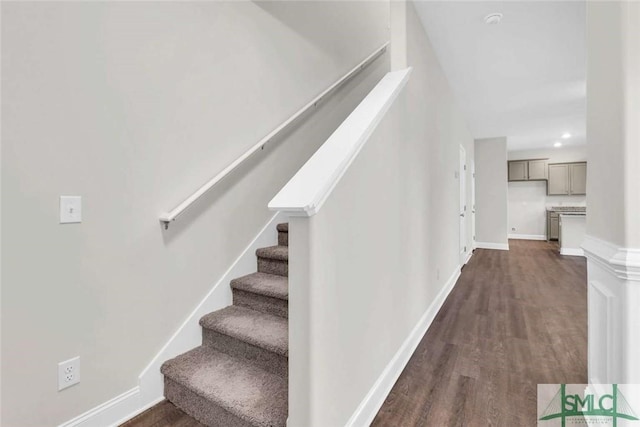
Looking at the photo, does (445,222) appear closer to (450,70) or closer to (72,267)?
(450,70)

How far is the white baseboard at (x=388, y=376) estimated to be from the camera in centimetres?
147

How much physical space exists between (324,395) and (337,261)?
1.67 ft

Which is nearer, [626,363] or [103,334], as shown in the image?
[626,363]

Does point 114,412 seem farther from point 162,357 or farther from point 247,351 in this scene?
point 247,351

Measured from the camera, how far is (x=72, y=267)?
1.36m

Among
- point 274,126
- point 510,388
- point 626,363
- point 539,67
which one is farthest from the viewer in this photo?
point 539,67

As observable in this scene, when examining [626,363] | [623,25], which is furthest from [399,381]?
[623,25]

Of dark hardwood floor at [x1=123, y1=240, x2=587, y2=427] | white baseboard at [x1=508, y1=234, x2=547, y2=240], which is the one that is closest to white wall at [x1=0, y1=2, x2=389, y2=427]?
dark hardwood floor at [x1=123, y1=240, x2=587, y2=427]

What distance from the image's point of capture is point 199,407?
1.52 metres

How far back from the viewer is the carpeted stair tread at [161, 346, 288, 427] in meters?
1.32

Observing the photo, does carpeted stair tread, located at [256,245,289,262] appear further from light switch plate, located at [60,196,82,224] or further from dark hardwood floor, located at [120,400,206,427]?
light switch plate, located at [60,196,82,224]

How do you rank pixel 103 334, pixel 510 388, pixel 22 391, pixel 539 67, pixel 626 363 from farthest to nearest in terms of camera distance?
pixel 539 67, pixel 510 388, pixel 103 334, pixel 22 391, pixel 626 363

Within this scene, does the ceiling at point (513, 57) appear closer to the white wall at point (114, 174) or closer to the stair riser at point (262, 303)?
the white wall at point (114, 174)

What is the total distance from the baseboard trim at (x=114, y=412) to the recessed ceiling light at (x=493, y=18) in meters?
3.53
